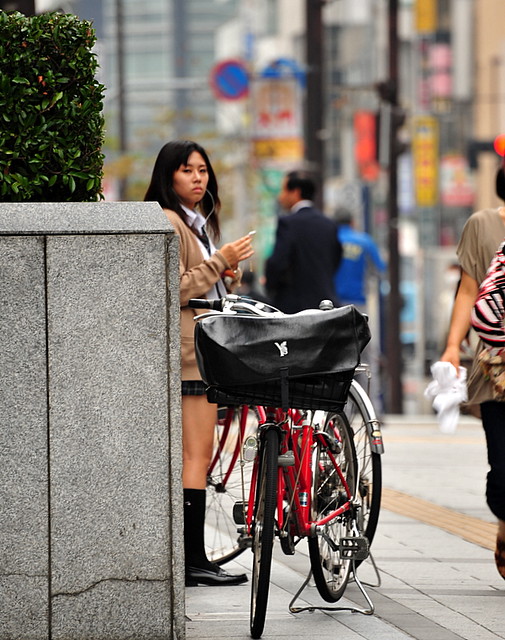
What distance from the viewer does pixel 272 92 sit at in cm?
2786

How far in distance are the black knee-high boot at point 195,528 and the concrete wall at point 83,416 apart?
1.47 m

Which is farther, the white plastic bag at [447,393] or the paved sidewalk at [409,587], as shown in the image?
the white plastic bag at [447,393]

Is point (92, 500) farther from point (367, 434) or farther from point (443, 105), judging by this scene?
point (443, 105)

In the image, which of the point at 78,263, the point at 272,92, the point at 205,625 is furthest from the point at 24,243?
the point at 272,92

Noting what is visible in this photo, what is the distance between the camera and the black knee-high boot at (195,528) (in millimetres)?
6230

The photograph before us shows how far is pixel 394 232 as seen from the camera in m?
20.7

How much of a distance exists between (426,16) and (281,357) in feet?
128

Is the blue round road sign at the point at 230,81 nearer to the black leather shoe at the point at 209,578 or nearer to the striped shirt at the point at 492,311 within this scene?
the black leather shoe at the point at 209,578

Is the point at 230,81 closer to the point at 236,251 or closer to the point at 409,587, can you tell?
the point at 236,251

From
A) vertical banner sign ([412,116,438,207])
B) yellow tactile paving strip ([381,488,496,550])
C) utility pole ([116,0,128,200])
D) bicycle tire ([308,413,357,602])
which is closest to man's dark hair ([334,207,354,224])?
yellow tactile paving strip ([381,488,496,550])

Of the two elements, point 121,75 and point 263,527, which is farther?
point 121,75

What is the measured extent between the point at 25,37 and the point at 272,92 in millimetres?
23041

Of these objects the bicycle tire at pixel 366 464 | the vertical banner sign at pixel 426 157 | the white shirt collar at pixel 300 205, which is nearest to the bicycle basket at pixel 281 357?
the bicycle tire at pixel 366 464

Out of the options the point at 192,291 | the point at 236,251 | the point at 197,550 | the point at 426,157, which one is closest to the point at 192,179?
the point at 236,251
